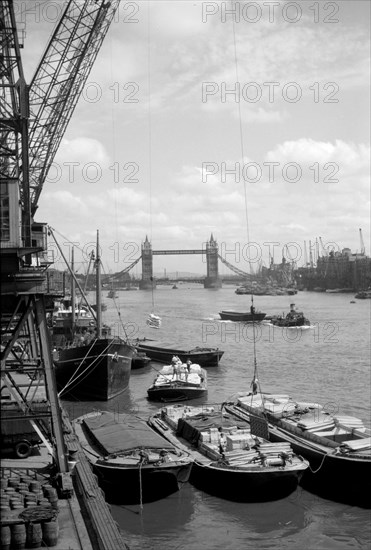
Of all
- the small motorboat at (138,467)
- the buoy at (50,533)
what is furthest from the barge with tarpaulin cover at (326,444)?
the buoy at (50,533)

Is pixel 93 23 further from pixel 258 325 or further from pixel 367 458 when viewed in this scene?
pixel 258 325

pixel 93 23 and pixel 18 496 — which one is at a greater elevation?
Answer: pixel 93 23

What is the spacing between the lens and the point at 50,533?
10.9m

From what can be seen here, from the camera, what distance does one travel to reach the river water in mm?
16047

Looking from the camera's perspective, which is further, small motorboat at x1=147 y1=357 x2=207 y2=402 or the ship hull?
the ship hull

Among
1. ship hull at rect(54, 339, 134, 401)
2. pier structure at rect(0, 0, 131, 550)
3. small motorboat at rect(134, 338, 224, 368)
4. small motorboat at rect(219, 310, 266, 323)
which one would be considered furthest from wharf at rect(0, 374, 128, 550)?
small motorboat at rect(219, 310, 266, 323)

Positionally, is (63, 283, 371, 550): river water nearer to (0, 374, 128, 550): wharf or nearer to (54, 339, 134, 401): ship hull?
(54, 339, 134, 401): ship hull

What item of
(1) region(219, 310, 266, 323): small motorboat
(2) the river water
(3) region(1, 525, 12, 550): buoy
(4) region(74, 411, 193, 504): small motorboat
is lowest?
(2) the river water

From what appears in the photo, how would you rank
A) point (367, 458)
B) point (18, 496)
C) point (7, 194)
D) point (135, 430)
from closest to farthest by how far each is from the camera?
point (18, 496), point (7, 194), point (367, 458), point (135, 430)

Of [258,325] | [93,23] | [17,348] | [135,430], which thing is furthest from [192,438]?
[258,325]

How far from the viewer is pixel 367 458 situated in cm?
1759

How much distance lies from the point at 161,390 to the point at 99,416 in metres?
9.76

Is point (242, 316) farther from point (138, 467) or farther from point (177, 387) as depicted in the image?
point (138, 467)

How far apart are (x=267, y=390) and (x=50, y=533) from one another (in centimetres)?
2661
